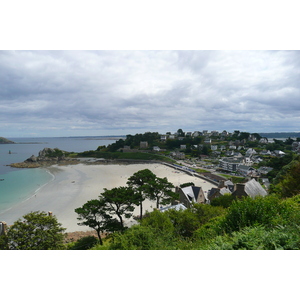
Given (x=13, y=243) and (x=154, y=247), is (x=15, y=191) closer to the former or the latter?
(x=13, y=243)

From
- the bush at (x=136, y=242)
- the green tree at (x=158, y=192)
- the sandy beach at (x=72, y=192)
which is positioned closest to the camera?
the bush at (x=136, y=242)

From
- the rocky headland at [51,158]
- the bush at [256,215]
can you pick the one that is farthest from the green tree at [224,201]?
the rocky headland at [51,158]

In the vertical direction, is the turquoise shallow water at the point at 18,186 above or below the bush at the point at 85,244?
below

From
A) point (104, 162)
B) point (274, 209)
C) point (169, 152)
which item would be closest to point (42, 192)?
point (104, 162)

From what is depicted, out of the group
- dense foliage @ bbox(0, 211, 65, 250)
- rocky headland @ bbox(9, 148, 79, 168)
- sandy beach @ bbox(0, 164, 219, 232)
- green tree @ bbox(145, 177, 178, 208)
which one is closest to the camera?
dense foliage @ bbox(0, 211, 65, 250)

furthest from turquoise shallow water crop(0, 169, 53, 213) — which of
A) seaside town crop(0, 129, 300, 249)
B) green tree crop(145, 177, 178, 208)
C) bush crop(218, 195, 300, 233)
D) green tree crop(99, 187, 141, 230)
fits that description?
bush crop(218, 195, 300, 233)

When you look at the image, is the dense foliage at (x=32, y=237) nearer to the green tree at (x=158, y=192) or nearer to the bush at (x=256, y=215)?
the green tree at (x=158, y=192)

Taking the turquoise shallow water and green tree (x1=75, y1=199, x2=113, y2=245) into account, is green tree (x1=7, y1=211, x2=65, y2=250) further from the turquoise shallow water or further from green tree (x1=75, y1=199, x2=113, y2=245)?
the turquoise shallow water

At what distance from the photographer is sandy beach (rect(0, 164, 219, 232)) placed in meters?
9.56

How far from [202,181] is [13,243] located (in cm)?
1540

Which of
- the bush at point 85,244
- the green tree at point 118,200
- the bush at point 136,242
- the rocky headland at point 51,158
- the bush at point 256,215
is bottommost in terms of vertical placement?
the bush at point 85,244

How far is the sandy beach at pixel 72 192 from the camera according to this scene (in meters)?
9.56

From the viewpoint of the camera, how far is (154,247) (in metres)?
3.03

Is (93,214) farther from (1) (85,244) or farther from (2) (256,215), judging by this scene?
(2) (256,215)
